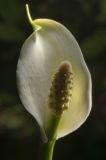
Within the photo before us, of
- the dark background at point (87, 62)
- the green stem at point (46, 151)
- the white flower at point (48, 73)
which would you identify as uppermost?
the white flower at point (48, 73)

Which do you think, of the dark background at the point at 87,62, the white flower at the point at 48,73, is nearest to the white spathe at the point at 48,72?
the white flower at the point at 48,73

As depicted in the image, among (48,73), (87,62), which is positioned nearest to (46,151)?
(48,73)

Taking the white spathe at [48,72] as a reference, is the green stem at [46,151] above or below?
below

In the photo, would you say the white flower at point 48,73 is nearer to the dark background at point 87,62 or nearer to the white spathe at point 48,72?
the white spathe at point 48,72

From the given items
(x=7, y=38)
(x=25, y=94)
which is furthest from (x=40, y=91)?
(x=7, y=38)

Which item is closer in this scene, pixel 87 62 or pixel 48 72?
pixel 48 72

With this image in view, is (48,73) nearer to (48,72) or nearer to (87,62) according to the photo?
(48,72)

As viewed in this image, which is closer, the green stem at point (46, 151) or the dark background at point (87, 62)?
the green stem at point (46, 151)
